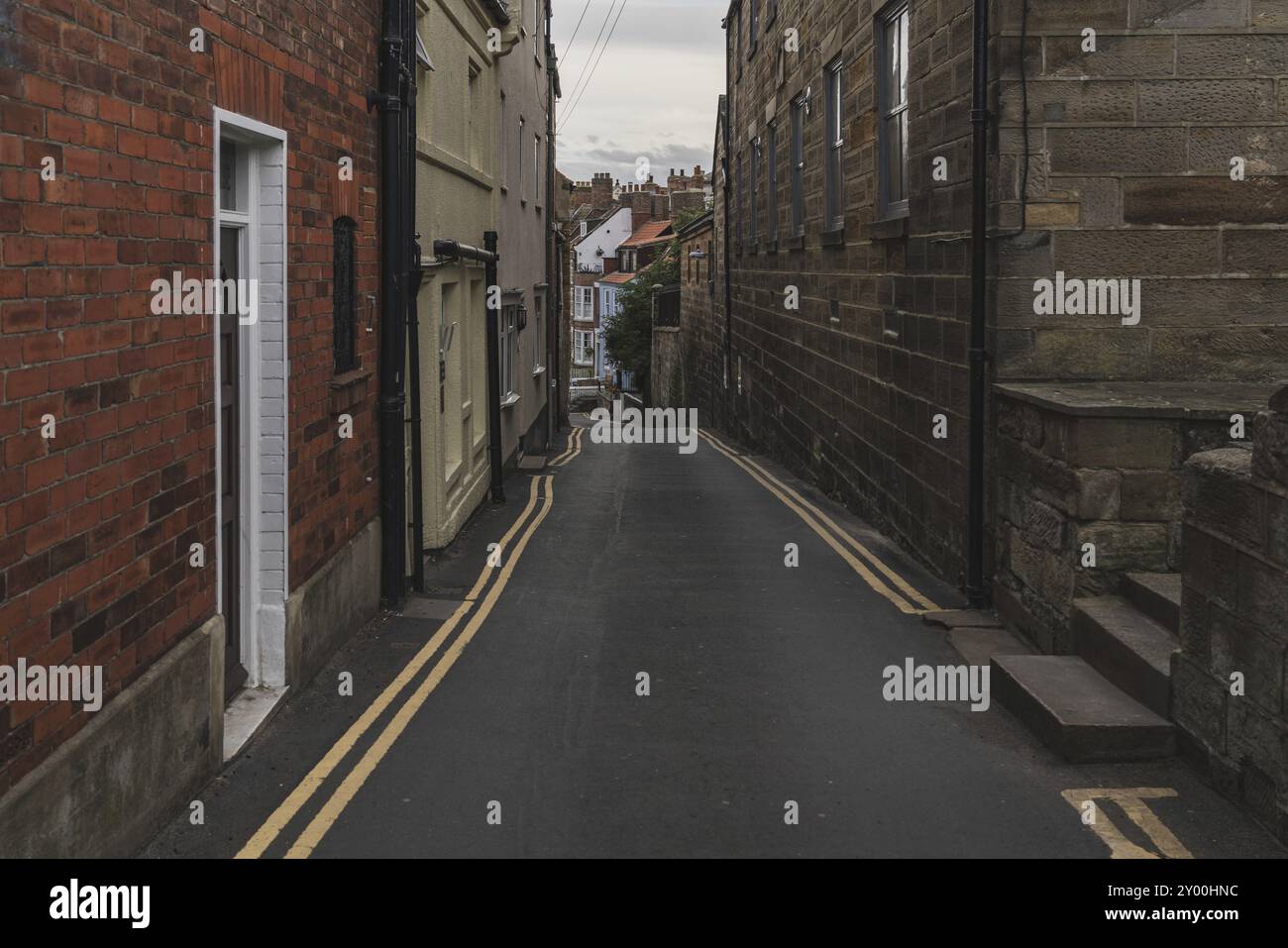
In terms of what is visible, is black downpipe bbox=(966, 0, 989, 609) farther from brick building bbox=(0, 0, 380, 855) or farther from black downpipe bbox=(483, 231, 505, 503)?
black downpipe bbox=(483, 231, 505, 503)

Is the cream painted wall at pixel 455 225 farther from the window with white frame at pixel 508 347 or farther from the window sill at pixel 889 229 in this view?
the window sill at pixel 889 229

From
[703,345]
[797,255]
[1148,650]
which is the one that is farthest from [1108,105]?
[703,345]

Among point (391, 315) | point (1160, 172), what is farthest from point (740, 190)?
point (1160, 172)

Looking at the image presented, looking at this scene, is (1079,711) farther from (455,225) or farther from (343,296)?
(455,225)

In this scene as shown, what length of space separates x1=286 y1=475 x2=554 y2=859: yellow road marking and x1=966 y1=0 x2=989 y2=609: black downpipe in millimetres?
3741

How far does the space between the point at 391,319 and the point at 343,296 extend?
3.03ft

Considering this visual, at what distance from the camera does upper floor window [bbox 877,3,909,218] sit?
13133 millimetres

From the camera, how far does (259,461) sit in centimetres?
771

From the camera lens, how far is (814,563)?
12461 millimetres

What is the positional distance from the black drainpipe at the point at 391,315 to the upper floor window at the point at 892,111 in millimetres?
5016

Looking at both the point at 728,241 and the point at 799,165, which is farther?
the point at 728,241

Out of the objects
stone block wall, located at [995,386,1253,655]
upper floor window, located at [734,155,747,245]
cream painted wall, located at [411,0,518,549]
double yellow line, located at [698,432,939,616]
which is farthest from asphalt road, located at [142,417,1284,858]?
upper floor window, located at [734,155,747,245]

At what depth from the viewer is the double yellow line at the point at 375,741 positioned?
592 cm

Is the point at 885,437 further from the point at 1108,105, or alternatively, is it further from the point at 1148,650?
the point at 1148,650
